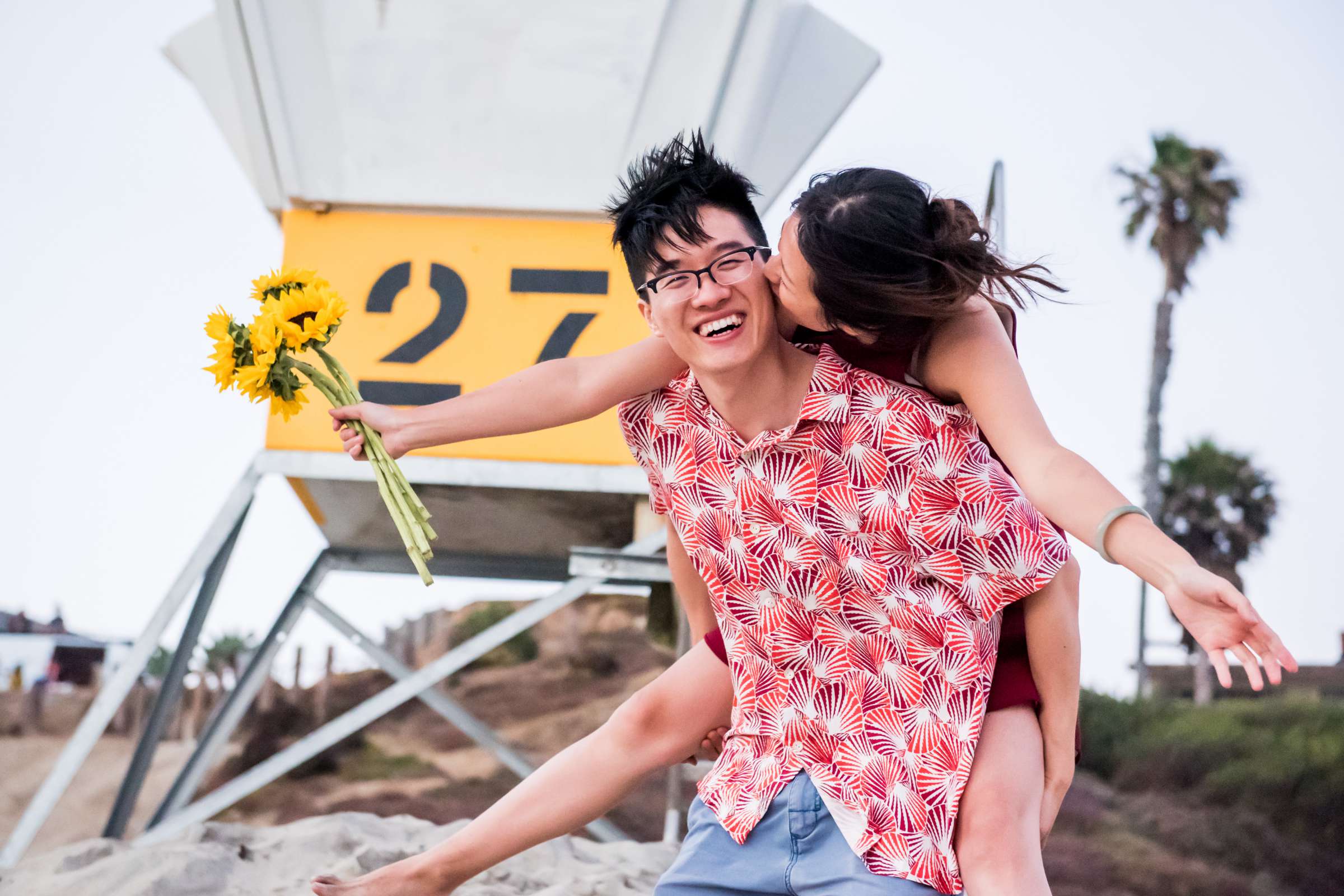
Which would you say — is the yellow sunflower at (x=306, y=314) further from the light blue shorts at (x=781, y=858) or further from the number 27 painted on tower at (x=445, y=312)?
the number 27 painted on tower at (x=445, y=312)

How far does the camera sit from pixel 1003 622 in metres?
2.25

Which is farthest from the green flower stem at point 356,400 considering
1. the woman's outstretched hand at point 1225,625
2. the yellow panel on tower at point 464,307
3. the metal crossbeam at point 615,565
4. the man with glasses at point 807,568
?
the metal crossbeam at point 615,565

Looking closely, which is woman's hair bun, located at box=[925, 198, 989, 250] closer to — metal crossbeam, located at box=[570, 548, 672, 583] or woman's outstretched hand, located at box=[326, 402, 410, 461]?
woman's outstretched hand, located at box=[326, 402, 410, 461]

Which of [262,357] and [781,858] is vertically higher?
[262,357]

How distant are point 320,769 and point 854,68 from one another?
12.1 metres

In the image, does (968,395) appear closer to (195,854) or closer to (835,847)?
(835,847)

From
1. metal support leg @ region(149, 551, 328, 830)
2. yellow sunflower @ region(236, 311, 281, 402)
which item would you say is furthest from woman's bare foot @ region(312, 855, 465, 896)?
metal support leg @ region(149, 551, 328, 830)

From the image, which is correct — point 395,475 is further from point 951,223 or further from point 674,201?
point 951,223

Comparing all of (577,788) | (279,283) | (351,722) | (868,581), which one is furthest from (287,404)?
(351,722)

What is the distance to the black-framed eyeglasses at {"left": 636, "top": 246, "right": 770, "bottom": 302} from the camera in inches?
85.0

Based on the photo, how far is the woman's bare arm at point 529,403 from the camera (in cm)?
229

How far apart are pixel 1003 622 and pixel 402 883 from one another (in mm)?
1306

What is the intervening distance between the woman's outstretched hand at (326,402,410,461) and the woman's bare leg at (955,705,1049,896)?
1211 millimetres

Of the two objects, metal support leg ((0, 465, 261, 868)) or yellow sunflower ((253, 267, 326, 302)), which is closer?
yellow sunflower ((253, 267, 326, 302))
